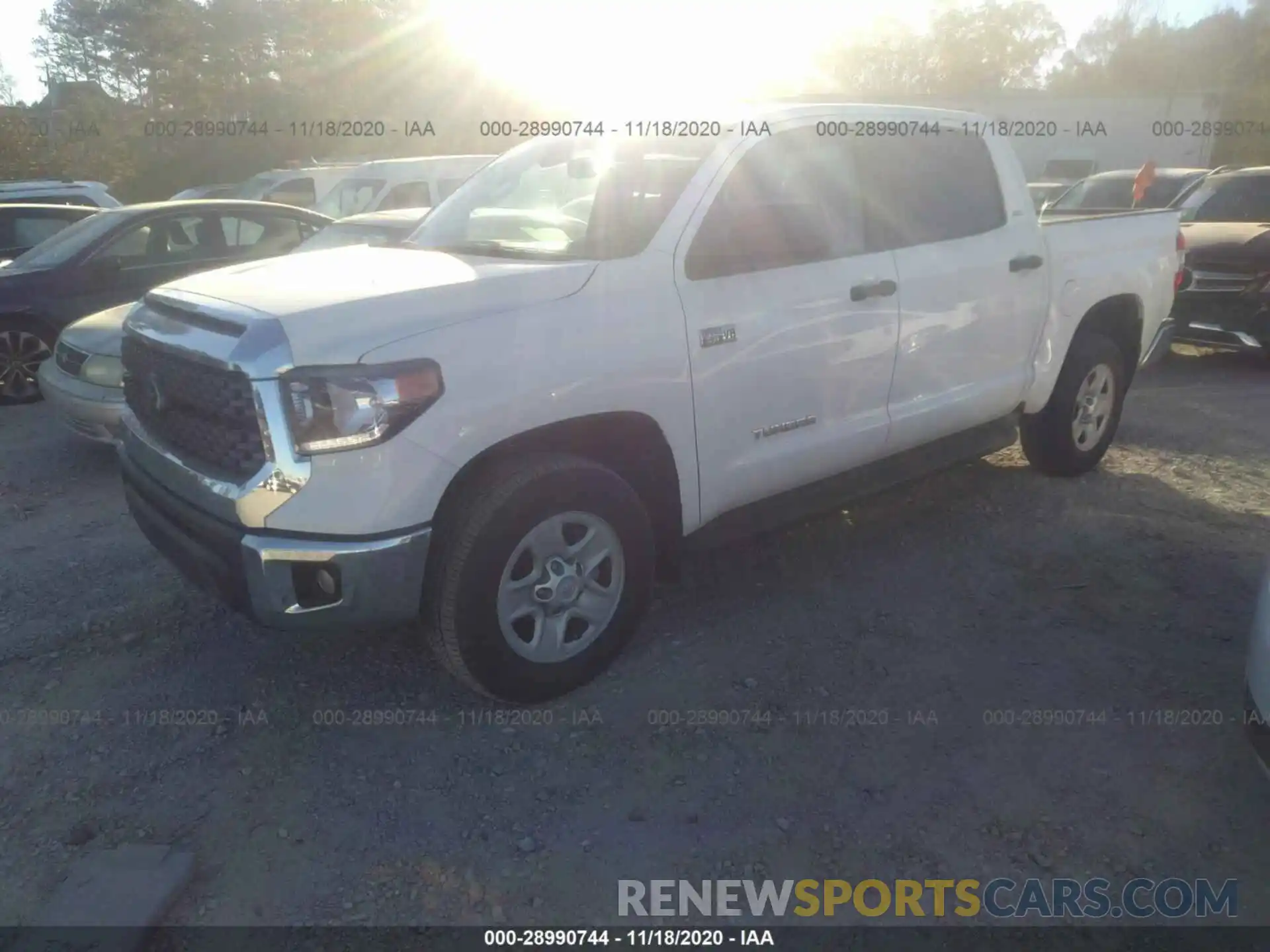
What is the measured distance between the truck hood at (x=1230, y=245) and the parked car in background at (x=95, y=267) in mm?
8122

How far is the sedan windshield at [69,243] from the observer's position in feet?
24.5

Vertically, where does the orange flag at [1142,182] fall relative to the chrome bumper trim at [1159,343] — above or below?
above

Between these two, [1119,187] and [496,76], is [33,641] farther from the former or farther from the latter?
[496,76]

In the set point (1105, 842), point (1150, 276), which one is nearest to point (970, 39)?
point (1150, 276)

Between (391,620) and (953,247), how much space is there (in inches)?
117

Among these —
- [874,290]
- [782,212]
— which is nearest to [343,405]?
[782,212]

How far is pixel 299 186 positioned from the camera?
14.4 m

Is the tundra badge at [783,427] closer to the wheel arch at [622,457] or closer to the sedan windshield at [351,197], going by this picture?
the wheel arch at [622,457]

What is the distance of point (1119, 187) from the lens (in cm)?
1273

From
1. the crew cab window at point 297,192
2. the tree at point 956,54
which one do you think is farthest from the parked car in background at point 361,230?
the tree at point 956,54

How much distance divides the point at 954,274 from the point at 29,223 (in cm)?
889

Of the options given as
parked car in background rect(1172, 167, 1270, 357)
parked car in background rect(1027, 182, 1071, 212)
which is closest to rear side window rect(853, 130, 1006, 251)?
parked car in background rect(1172, 167, 1270, 357)

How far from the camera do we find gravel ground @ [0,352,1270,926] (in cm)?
279

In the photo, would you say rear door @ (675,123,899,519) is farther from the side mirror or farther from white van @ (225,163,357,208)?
white van @ (225,163,357,208)
